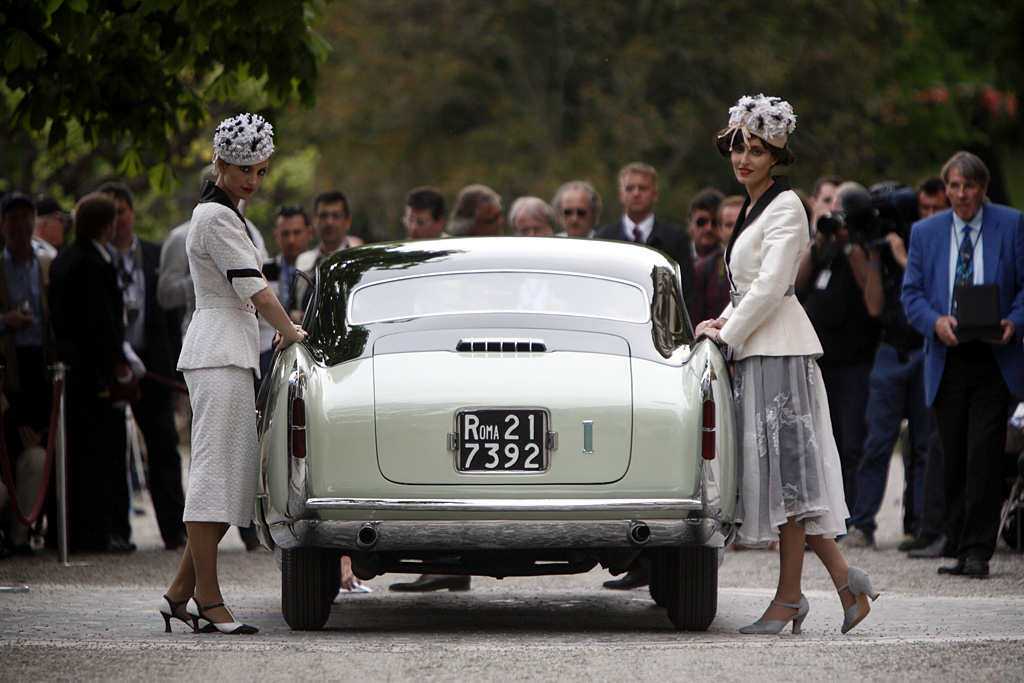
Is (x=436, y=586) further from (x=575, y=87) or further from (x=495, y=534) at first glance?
(x=575, y=87)

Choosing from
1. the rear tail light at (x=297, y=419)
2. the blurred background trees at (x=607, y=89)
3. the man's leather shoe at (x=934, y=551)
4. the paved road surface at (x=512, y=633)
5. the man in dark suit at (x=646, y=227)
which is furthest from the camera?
the blurred background trees at (x=607, y=89)

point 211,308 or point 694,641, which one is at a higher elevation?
point 211,308

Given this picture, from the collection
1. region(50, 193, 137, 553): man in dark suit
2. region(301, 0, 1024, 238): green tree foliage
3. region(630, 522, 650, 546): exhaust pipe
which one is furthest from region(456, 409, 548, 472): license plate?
region(301, 0, 1024, 238): green tree foliage

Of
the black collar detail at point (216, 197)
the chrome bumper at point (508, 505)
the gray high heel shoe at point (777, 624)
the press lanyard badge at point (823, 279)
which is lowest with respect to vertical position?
the gray high heel shoe at point (777, 624)

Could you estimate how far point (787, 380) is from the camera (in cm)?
634

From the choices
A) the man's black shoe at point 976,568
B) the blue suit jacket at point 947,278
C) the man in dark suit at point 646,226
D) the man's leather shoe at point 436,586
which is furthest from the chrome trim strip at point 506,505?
Answer: the man in dark suit at point 646,226

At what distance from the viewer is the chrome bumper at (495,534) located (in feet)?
19.0

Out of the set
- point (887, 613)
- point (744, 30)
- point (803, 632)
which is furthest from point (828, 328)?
point (744, 30)

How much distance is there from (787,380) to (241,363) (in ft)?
7.96

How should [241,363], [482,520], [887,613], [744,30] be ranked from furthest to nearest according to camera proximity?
[744,30] → [887,613] → [241,363] → [482,520]

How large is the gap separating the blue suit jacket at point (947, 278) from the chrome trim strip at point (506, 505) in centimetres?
351

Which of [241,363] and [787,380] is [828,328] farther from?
[241,363]

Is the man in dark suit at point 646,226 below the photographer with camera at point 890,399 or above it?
above

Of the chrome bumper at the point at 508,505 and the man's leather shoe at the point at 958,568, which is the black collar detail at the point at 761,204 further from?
the man's leather shoe at the point at 958,568
